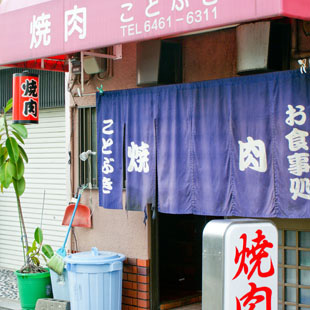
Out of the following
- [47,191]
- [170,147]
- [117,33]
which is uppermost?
[117,33]

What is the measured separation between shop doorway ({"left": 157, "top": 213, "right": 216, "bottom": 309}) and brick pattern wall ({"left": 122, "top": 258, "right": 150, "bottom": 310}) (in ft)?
5.68

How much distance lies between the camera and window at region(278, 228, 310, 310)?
7.99m

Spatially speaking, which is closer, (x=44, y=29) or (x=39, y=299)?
(x=44, y=29)

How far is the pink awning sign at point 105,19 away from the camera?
21.2 feet

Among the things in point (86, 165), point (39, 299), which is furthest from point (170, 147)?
point (39, 299)

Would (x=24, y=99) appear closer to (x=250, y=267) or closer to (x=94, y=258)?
(x=94, y=258)

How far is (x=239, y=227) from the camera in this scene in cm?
427

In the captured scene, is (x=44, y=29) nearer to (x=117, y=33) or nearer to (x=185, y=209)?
(x=117, y=33)

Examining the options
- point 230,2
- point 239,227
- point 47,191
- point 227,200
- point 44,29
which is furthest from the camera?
point 47,191

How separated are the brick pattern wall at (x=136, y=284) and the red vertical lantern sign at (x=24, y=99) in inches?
120

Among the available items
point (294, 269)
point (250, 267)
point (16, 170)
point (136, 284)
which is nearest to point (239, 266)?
point (250, 267)

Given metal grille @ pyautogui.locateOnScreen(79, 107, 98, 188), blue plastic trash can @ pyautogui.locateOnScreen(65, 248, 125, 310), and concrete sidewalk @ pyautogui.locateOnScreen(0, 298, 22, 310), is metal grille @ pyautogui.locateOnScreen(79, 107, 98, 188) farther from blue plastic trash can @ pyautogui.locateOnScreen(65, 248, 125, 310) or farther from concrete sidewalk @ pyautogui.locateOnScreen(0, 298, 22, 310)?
concrete sidewalk @ pyautogui.locateOnScreen(0, 298, 22, 310)

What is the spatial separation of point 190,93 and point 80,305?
3.52 meters

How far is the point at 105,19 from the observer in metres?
7.91
